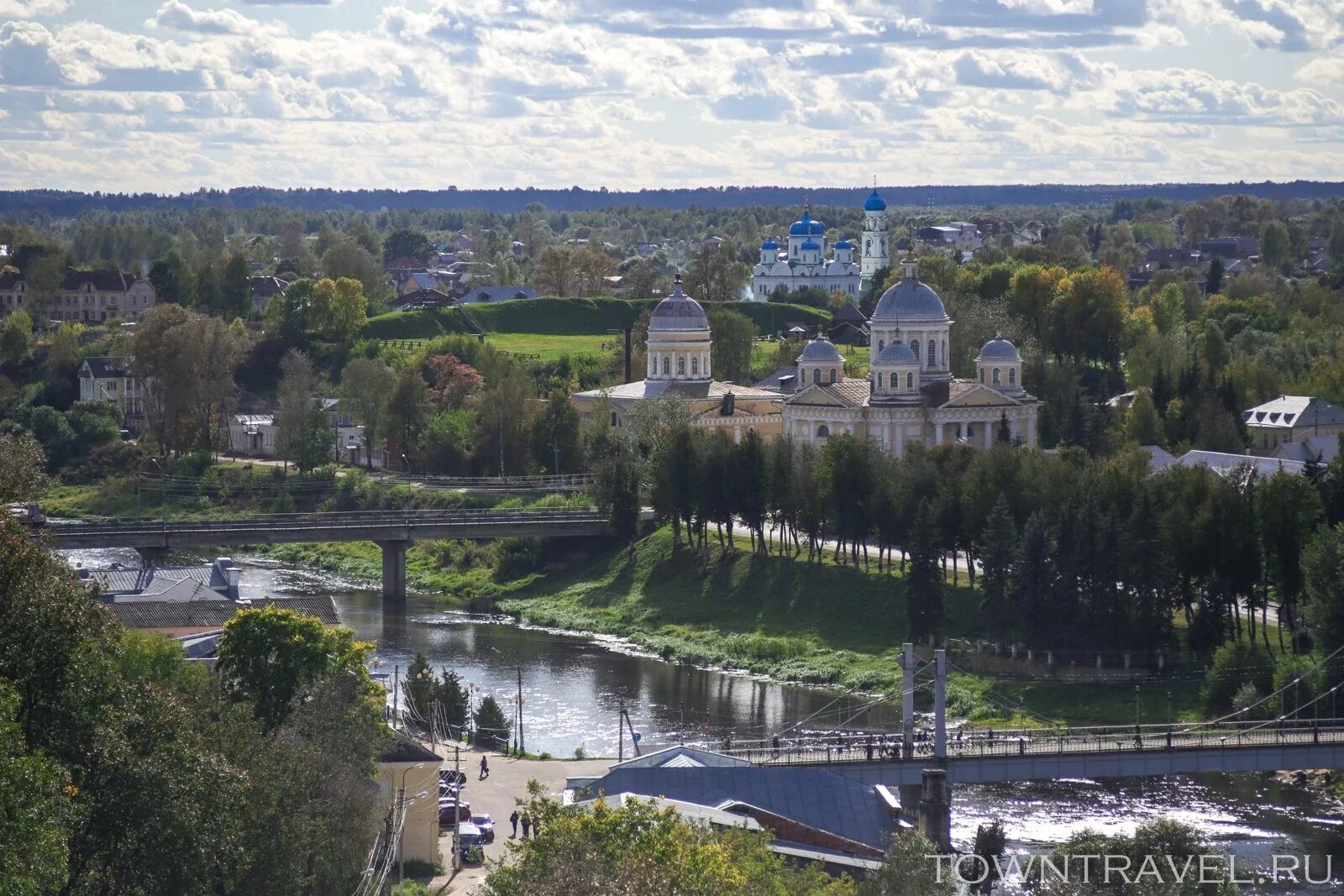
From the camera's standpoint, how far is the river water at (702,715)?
150 ft

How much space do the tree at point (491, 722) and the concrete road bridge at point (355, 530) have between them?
20.5 metres

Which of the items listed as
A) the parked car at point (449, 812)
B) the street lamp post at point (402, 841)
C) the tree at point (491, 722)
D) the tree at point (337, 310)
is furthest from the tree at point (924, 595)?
the tree at point (337, 310)

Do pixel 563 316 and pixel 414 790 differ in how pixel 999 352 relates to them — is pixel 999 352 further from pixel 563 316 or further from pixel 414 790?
pixel 563 316

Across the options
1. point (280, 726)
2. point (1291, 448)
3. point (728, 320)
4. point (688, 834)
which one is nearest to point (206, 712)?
point (280, 726)

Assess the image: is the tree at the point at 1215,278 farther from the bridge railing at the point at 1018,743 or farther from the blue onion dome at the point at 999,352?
the bridge railing at the point at 1018,743

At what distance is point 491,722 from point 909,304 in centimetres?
3630

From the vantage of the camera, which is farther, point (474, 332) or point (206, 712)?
point (474, 332)

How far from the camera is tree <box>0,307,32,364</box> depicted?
11825cm

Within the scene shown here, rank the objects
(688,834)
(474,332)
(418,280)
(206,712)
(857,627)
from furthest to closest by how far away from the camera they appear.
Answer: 1. (418,280)
2. (474,332)
3. (857,627)
4. (206,712)
5. (688,834)

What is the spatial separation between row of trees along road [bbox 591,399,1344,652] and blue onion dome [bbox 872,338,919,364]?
33.3 feet

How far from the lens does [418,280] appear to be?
18500 centimetres

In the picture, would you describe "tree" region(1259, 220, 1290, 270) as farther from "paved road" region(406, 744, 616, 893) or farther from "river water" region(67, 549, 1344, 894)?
"paved road" region(406, 744, 616, 893)

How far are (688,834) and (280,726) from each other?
11.5 m

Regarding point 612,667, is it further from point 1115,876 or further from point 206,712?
point 1115,876
